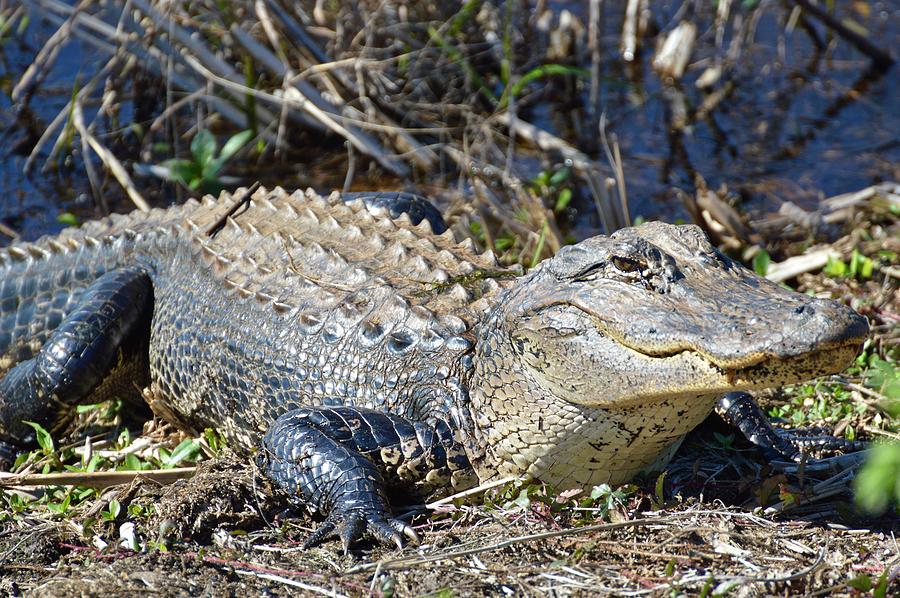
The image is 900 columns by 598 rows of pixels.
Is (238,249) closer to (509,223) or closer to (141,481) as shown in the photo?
(141,481)

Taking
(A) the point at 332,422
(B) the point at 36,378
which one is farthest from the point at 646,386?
(B) the point at 36,378

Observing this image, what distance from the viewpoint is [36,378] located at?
4.22m

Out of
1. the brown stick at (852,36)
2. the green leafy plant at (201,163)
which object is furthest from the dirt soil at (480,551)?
the brown stick at (852,36)

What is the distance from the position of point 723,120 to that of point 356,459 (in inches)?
210

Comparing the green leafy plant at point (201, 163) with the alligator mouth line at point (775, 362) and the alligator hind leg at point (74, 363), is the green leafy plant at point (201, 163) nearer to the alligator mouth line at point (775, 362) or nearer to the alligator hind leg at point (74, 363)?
the alligator hind leg at point (74, 363)

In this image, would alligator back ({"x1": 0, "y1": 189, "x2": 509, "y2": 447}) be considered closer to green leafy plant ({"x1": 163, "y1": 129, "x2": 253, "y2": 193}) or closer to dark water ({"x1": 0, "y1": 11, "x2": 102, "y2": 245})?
green leafy plant ({"x1": 163, "y1": 129, "x2": 253, "y2": 193})

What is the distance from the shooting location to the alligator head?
98.6 inches

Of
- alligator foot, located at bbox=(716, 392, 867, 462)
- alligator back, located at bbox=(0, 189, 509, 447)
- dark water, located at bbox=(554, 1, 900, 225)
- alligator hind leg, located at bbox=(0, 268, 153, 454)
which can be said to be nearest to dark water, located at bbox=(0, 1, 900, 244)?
dark water, located at bbox=(554, 1, 900, 225)

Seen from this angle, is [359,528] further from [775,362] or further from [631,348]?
[775,362]

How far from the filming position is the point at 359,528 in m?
3.15

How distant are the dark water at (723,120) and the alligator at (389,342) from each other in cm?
228

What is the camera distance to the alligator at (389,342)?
109 inches

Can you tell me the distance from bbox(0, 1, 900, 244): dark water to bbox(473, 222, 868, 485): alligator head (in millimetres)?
3108

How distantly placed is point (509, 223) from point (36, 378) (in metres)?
2.55
